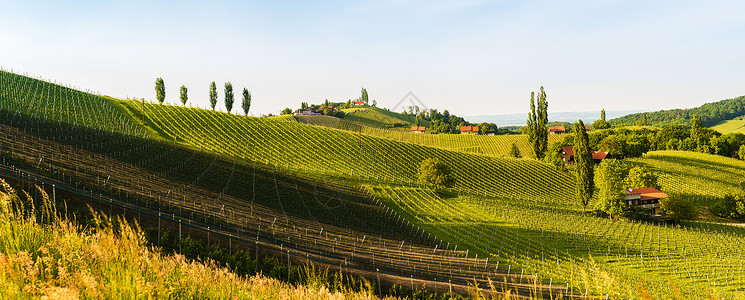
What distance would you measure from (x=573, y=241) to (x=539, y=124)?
Result: 57.6 metres

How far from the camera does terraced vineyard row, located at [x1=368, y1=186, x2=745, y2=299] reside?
113 feet

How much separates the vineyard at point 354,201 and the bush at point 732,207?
31.3 feet

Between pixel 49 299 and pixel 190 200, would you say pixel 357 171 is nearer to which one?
pixel 190 200

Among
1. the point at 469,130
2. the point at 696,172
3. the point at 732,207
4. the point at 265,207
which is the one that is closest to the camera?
the point at 265,207

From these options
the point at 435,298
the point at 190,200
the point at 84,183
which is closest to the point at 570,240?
the point at 435,298

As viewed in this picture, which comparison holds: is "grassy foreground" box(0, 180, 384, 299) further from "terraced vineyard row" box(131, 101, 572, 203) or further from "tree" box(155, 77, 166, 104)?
"tree" box(155, 77, 166, 104)

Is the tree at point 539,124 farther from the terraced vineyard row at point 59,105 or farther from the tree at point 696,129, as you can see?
the terraced vineyard row at point 59,105

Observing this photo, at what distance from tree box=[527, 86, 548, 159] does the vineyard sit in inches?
215

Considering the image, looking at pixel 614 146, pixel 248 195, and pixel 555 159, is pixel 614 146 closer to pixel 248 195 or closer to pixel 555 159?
pixel 555 159

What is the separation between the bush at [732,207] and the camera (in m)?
68.1

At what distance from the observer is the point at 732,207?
228 ft

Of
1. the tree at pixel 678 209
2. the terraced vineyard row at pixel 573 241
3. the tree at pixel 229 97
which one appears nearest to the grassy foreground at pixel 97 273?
the terraced vineyard row at pixel 573 241

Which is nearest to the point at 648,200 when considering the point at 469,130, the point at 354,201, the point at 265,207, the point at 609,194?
the point at 609,194

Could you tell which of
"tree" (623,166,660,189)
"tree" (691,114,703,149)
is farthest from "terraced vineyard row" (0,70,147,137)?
"tree" (691,114,703,149)
